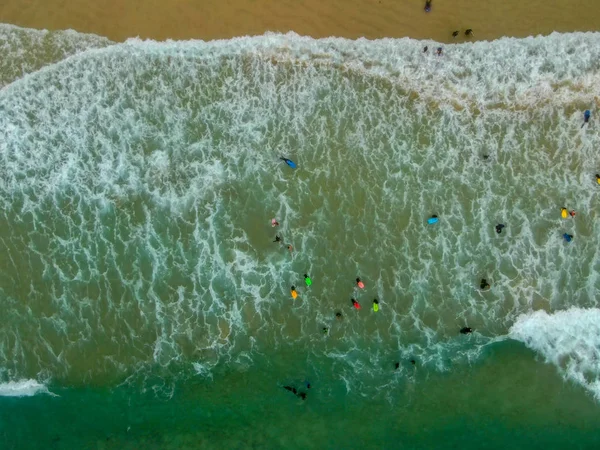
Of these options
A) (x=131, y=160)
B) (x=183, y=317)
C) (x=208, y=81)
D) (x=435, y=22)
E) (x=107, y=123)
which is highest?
(x=435, y=22)

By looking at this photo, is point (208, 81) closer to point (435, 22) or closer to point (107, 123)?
point (107, 123)

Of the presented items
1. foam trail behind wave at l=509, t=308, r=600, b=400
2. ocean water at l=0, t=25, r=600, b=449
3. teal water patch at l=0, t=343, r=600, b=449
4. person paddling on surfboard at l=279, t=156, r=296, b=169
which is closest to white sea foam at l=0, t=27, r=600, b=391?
ocean water at l=0, t=25, r=600, b=449

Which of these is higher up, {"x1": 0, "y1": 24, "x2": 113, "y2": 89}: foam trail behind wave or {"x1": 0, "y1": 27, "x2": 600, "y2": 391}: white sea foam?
{"x1": 0, "y1": 24, "x2": 113, "y2": 89}: foam trail behind wave

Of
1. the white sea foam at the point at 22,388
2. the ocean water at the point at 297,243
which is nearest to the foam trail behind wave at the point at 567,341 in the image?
the ocean water at the point at 297,243

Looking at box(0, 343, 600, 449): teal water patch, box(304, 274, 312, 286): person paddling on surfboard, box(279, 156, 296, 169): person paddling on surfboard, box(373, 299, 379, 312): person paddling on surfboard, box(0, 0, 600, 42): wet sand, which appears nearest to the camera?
box(0, 343, 600, 449): teal water patch

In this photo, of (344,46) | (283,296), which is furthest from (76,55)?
(283,296)

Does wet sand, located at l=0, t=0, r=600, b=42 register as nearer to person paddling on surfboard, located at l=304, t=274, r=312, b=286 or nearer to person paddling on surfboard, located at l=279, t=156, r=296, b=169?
person paddling on surfboard, located at l=279, t=156, r=296, b=169
